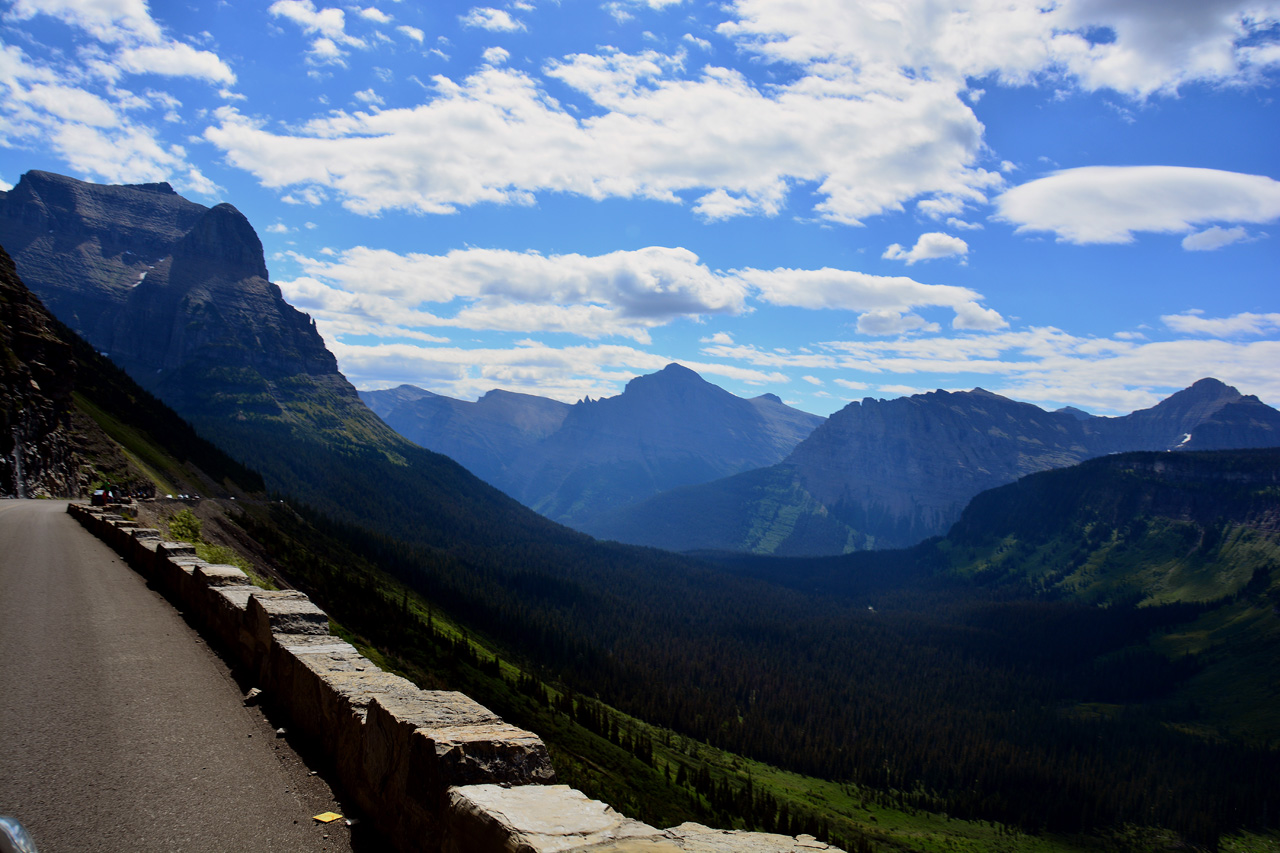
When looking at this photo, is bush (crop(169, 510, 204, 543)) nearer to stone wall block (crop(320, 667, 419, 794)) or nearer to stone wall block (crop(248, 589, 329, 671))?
stone wall block (crop(248, 589, 329, 671))

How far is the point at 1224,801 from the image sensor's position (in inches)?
7338

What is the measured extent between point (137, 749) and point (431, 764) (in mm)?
6946

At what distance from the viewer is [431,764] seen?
27.0 feet

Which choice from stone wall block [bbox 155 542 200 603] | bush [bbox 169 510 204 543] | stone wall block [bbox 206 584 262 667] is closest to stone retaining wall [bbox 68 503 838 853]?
→ stone wall block [bbox 206 584 262 667]

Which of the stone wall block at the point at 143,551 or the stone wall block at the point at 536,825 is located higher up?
the stone wall block at the point at 536,825

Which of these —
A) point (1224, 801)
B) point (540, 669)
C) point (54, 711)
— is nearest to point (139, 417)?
point (540, 669)

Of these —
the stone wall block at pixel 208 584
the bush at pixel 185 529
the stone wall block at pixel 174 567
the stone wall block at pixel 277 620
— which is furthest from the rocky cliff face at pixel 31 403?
the stone wall block at pixel 277 620

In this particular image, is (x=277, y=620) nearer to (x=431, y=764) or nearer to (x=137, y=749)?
(x=137, y=749)

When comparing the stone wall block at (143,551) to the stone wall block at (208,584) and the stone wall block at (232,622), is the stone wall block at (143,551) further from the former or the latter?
the stone wall block at (232,622)

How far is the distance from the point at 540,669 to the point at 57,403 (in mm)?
125121

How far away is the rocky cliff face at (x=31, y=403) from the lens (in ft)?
259

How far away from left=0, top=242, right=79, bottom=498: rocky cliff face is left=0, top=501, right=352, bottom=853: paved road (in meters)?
80.7

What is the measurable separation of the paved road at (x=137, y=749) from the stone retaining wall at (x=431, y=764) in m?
0.72

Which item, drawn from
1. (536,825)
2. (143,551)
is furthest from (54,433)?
(536,825)
